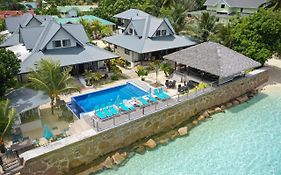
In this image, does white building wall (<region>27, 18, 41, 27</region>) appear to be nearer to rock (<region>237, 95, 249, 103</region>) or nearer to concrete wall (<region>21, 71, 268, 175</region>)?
concrete wall (<region>21, 71, 268, 175</region>)

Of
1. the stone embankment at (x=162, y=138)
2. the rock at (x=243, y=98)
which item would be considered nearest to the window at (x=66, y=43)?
the stone embankment at (x=162, y=138)

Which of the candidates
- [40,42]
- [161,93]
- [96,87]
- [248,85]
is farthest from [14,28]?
[248,85]

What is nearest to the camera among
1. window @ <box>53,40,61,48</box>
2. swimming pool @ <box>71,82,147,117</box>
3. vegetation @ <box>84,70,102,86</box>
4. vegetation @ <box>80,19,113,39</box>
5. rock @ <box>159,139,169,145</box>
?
rock @ <box>159,139,169,145</box>

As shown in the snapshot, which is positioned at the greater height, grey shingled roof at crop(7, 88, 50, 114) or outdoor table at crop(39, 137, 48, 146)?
grey shingled roof at crop(7, 88, 50, 114)

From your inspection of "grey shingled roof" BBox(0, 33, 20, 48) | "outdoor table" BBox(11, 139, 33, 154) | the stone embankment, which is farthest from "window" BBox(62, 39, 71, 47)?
the stone embankment

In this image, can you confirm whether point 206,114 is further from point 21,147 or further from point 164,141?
point 21,147
